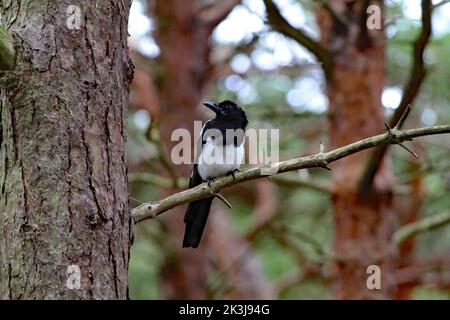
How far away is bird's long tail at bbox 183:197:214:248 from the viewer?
4398 millimetres

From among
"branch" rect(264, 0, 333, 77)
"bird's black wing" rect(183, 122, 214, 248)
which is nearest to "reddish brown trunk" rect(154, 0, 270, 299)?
"branch" rect(264, 0, 333, 77)

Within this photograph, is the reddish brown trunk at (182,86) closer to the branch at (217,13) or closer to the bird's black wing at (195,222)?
the branch at (217,13)

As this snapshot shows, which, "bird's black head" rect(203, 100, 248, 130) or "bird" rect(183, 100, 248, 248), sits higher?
"bird's black head" rect(203, 100, 248, 130)

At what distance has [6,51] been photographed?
8.68 ft

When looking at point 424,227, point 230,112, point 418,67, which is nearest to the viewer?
point 418,67

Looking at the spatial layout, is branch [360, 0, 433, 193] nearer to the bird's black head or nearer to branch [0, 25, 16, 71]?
the bird's black head

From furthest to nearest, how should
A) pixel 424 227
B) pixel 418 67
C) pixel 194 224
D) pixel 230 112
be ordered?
pixel 424 227, pixel 230 112, pixel 194 224, pixel 418 67

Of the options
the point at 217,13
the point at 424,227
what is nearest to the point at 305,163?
the point at 424,227

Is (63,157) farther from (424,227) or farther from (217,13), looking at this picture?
(217,13)

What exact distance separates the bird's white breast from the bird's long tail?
0.29 meters

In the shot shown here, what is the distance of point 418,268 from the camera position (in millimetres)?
7820

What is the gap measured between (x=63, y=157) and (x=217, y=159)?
218cm

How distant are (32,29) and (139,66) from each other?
5261 mm

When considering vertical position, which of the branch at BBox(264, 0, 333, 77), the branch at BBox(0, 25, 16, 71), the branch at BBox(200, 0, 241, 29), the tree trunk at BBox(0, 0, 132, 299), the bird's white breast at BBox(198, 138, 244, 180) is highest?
the branch at BBox(200, 0, 241, 29)
